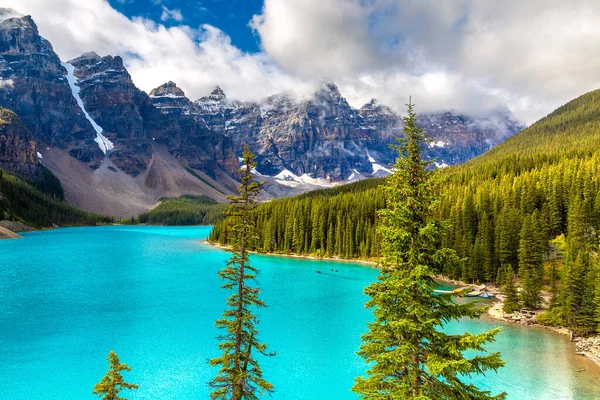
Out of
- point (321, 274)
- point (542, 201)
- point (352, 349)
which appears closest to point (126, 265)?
point (321, 274)

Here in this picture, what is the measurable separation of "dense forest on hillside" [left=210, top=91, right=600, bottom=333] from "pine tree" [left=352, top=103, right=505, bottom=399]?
107 cm

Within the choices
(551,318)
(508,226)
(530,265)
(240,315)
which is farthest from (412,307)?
(508,226)

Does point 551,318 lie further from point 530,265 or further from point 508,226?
point 508,226

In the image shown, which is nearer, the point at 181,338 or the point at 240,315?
the point at 240,315

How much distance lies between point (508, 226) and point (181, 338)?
59.9m

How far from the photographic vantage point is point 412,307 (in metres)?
12.1

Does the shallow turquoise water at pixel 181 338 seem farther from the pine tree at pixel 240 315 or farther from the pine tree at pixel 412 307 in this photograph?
the pine tree at pixel 412 307

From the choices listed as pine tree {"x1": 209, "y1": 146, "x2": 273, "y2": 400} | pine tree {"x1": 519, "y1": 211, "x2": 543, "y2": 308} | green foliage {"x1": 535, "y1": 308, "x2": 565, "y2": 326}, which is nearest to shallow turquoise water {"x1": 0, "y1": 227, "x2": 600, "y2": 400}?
green foliage {"x1": 535, "y1": 308, "x2": 565, "y2": 326}

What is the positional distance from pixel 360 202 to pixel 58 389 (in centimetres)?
9106

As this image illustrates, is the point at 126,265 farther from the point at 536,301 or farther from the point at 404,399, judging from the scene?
the point at 404,399

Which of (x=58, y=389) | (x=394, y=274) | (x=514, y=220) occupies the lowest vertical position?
(x=58, y=389)

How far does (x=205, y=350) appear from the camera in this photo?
36.2 m

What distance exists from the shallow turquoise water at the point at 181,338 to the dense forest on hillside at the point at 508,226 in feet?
30.5

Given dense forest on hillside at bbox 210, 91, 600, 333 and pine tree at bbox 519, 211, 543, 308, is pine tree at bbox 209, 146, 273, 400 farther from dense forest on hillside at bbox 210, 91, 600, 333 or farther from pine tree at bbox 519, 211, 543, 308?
pine tree at bbox 519, 211, 543, 308
